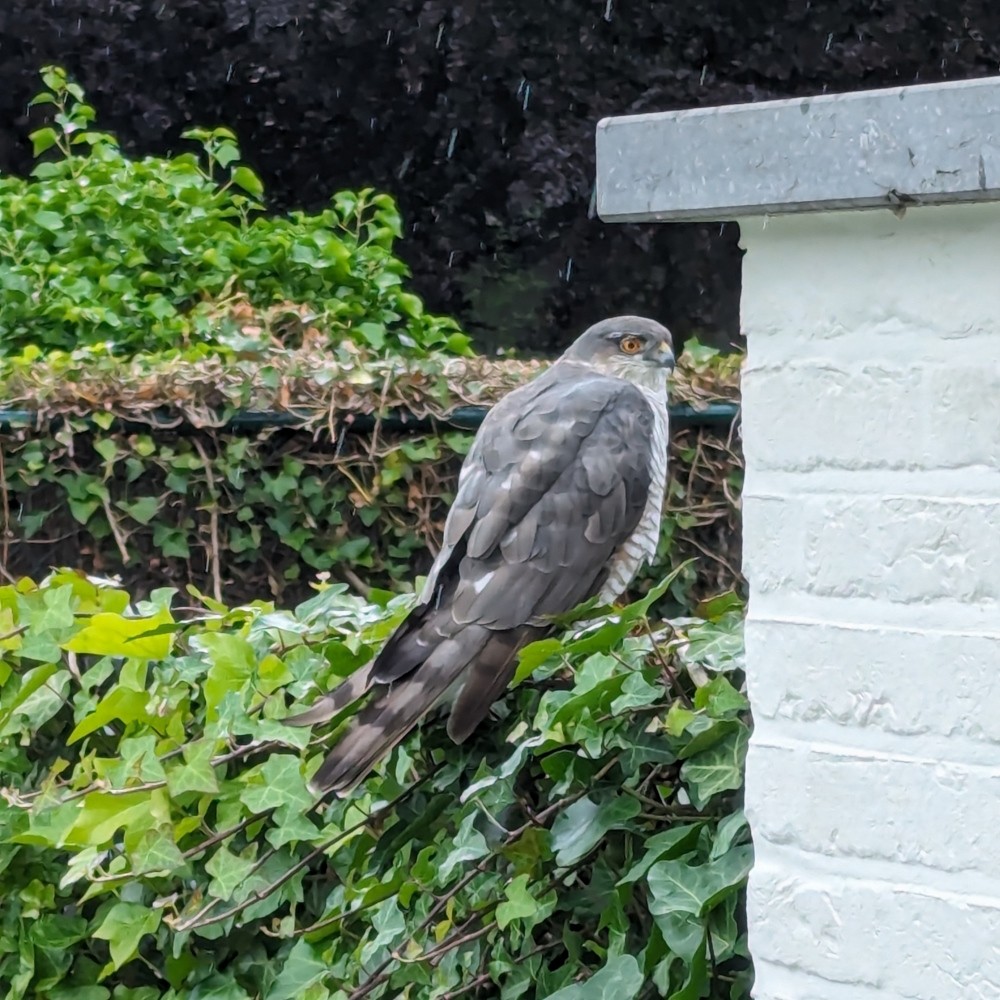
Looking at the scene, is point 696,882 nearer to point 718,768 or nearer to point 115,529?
A: point 718,768

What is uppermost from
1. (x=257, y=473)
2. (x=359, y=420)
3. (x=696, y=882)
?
(x=359, y=420)

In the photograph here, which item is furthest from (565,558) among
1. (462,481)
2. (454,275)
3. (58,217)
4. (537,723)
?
(454,275)

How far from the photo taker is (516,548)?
3.43 metres

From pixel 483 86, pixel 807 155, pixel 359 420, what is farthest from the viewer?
pixel 483 86

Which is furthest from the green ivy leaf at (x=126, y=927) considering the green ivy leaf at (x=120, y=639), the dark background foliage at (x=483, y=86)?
the dark background foliage at (x=483, y=86)

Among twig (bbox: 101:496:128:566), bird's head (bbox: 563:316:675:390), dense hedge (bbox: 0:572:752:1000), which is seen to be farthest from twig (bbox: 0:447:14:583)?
dense hedge (bbox: 0:572:752:1000)

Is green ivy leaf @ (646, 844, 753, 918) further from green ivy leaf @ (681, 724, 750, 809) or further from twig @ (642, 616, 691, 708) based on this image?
twig @ (642, 616, 691, 708)

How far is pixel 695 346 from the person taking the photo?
5.57 metres

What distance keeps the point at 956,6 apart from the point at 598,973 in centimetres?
964

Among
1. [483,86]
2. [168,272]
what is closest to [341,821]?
[168,272]

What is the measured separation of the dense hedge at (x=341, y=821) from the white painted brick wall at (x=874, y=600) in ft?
0.93

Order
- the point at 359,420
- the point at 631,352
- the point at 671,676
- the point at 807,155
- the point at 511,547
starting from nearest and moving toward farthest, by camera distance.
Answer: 1. the point at 807,155
2. the point at 671,676
3. the point at 511,547
4. the point at 631,352
5. the point at 359,420

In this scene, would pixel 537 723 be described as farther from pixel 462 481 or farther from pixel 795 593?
pixel 462 481

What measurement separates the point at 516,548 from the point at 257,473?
1598 millimetres
